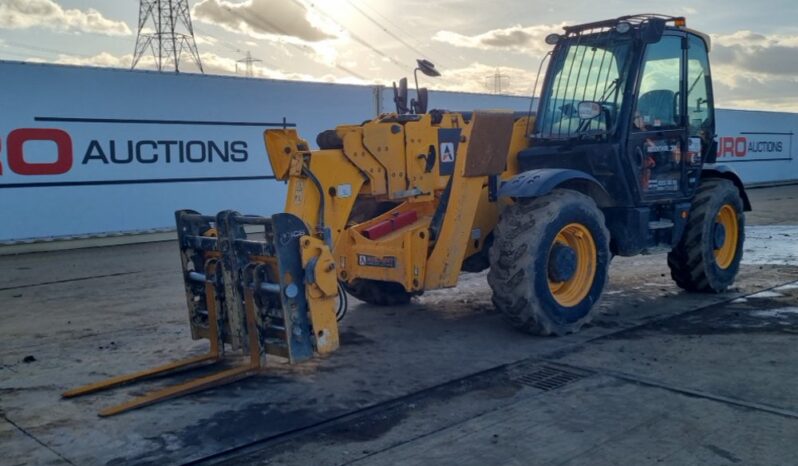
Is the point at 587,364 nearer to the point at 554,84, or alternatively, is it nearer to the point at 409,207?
the point at 409,207

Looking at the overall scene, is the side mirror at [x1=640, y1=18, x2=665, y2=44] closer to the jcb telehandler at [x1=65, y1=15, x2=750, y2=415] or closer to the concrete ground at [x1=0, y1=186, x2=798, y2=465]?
the jcb telehandler at [x1=65, y1=15, x2=750, y2=415]

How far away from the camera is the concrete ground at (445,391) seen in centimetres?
416

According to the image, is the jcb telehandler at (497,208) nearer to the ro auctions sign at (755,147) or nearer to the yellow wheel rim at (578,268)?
the yellow wheel rim at (578,268)

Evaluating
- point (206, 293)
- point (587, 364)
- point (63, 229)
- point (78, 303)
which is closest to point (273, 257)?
point (206, 293)

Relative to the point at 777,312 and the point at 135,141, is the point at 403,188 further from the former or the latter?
the point at 135,141

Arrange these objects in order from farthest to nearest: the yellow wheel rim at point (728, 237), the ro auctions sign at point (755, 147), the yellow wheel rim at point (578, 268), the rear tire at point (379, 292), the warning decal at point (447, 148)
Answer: the ro auctions sign at point (755, 147), the yellow wheel rim at point (728, 237), the rear tire at point (379, 292), the warning decal at point (447, 148), the yellow wheel rim at point (578, 268)

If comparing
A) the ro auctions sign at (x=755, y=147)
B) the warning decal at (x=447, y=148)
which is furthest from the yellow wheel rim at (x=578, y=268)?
the ro auctions sign at (x=755, y=147)

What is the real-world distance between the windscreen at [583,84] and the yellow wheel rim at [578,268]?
1.17 meters

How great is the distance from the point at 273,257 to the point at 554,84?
12.3 ft

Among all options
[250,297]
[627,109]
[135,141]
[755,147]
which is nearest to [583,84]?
[627,109]

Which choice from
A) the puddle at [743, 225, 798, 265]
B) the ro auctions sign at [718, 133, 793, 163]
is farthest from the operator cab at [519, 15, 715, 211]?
the ro auctions sign at [718, 133, 793, 163]

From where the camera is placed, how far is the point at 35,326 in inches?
293

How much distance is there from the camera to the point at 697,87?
315 inches

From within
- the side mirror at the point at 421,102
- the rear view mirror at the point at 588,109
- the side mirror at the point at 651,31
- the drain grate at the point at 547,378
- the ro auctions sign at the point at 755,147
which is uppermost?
the side mirror at the point at 651,31
